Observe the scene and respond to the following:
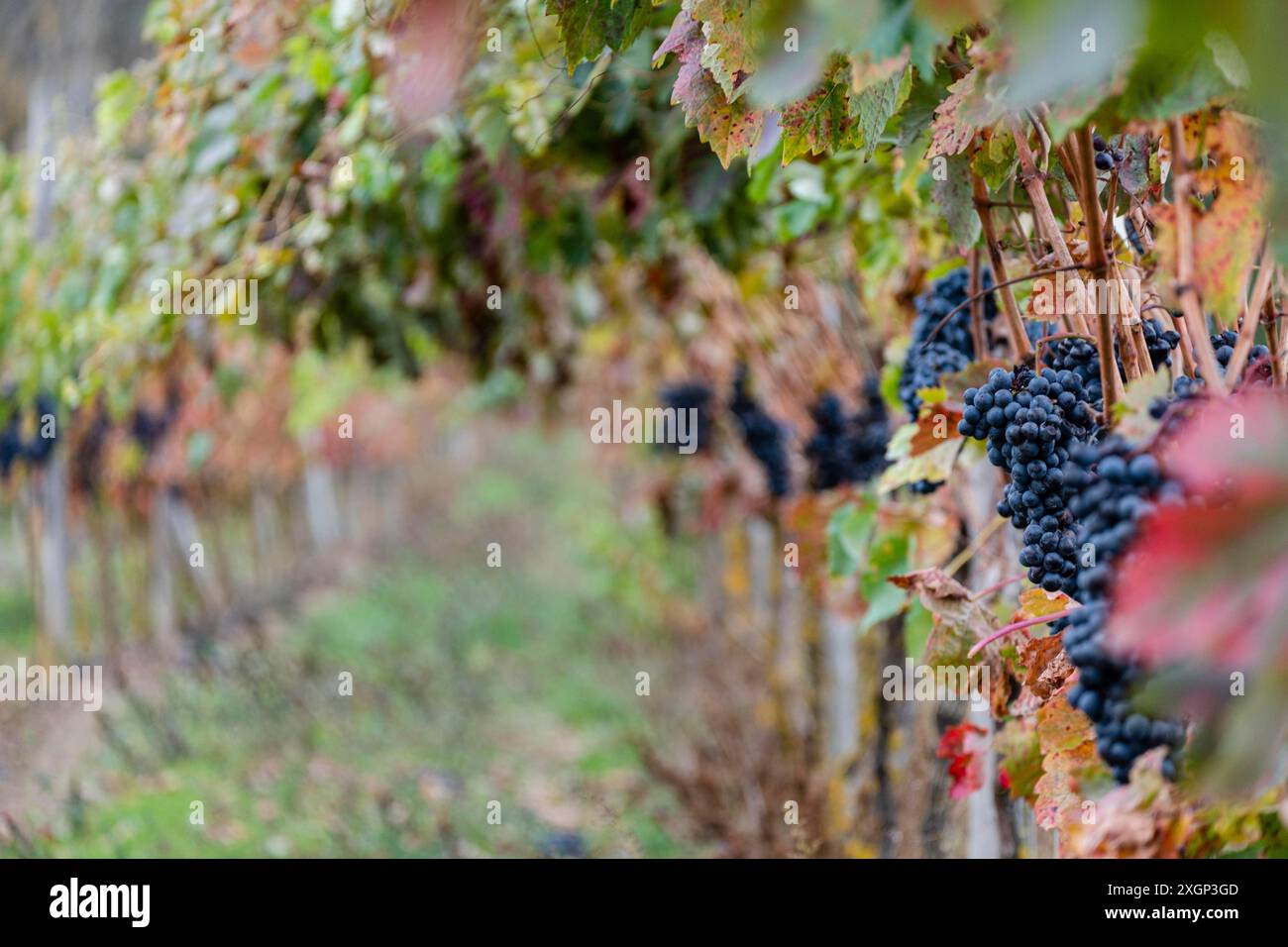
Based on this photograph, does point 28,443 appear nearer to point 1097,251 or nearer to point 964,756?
point 964,756

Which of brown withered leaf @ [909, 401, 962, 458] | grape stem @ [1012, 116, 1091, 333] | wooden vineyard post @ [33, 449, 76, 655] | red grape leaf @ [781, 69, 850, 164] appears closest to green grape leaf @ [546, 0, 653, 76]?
red grape leaf @ [781, 69, 850, 164]

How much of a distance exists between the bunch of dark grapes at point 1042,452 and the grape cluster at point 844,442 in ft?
7.02

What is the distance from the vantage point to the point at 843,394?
4754 mm

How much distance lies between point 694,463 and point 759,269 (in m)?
3.71

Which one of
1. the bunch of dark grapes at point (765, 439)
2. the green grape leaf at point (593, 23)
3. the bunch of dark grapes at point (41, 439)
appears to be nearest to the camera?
the green grape leaf at point (593, 23)

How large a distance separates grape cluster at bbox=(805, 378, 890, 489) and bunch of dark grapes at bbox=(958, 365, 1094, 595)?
7.02 feet

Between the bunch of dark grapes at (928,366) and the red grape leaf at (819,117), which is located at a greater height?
the red grape leaf at (819,117)

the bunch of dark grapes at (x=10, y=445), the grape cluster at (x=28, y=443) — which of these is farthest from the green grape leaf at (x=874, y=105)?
the bunch of dark grapes at (x=10, y=445)

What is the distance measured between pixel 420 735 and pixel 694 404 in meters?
2.92

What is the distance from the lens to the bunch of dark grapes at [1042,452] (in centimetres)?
155

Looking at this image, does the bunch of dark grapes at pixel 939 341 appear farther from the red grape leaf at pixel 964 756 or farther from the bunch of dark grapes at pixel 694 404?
the bunch of dark grapes at pixel 694 404

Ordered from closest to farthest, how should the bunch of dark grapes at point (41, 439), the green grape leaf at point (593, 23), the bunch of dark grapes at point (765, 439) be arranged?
the green grape leaf at point (593, 23) → the bunch of dark grapes at point (765, 439) → the bunch of dark grapes at point (41, 439)

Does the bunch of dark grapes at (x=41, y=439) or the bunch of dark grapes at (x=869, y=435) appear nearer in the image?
the bunch of dark grapes at (x=869, y=435)
